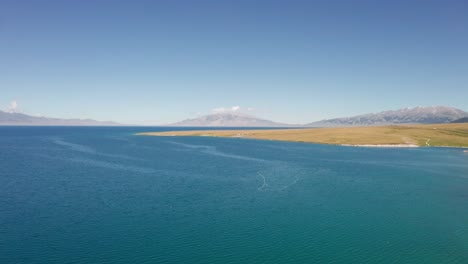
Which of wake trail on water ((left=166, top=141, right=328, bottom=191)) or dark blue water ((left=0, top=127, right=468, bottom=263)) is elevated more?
wake trail on water ((left=166, top=141, right=328, bottom=191))

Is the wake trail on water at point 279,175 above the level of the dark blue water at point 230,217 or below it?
above

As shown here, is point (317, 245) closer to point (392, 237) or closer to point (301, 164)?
point (392, 237)

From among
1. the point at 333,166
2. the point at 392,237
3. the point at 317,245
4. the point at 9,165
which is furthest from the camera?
the point at 333,166

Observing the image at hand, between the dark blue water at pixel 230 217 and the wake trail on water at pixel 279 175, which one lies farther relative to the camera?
the wake trail on water at pixel 279 175

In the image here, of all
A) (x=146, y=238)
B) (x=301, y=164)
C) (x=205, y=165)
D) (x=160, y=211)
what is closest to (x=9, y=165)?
(x=205, y=165)

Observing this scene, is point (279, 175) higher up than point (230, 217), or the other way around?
point (279, 175)

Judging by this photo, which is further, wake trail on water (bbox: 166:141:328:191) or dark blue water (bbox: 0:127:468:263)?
wake trail on water (bbox: 166:141:328:191)

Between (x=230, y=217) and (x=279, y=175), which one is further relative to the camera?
(x=279, y=175)

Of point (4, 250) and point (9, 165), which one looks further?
Answer: point (9, 165)
